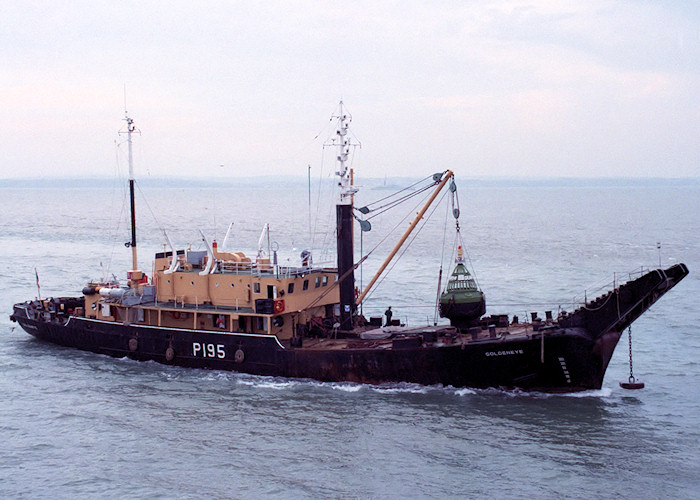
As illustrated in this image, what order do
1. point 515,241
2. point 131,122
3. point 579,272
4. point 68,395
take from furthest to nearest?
point 515,241 → point 579,272 → point 131,122 → point 68,395

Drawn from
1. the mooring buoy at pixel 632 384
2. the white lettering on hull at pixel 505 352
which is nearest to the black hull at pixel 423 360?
the white lettering on hull at pixel 505 352

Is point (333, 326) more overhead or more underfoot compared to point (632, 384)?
more overhead

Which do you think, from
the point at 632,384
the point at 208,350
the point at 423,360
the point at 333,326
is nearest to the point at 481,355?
the point at 423,360

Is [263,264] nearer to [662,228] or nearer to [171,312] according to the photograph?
[171,312]

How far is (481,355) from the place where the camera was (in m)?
31.9

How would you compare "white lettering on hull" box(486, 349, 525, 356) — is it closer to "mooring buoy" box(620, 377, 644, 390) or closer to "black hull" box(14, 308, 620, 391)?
"black hull" box(14, 308, 620, 391)

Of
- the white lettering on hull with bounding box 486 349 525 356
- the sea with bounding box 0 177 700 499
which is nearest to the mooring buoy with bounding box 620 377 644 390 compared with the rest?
the sea with bounding box 0 177 700 499

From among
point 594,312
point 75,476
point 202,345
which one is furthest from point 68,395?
→ point 594,312

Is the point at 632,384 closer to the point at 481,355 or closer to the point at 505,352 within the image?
the point at 505,352

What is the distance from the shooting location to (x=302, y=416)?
30172 millimetres

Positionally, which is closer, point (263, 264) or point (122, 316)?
point (263, 264)

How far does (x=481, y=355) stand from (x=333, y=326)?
7.72 meters

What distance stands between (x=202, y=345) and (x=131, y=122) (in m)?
13.4

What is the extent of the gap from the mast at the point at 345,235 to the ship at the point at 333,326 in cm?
5
